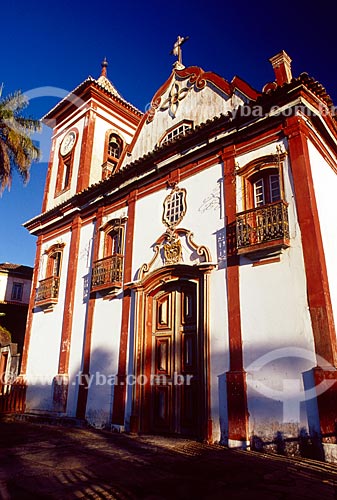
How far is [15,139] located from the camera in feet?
46.2

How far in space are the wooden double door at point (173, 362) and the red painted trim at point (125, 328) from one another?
0.71 m

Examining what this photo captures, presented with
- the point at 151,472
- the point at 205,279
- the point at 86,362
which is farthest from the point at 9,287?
the point at 151,472

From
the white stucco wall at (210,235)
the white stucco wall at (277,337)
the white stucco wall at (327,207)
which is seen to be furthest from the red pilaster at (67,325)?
the white stucco wall at (327,207)

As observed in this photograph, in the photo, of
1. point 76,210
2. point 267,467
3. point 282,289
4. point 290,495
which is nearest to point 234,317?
point 282,289

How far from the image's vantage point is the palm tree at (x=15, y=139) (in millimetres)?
14195

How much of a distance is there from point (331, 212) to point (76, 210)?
897cm

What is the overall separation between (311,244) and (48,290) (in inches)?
384

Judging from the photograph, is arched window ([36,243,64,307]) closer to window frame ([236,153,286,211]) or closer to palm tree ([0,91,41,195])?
palm tree ([0,91,41,195])

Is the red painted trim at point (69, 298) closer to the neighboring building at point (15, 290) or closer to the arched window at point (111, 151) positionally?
the arched window at point (111, 151)

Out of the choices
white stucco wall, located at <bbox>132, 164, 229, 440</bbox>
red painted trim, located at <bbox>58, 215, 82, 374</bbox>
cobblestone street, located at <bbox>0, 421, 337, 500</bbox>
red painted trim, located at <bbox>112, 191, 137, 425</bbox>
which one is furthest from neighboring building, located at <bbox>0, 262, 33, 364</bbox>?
cobblestone street, located at <bbox>0, 421, 337, 500</bbox>

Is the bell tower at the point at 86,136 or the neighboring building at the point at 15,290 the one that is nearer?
the bell tower at the point at 86,136

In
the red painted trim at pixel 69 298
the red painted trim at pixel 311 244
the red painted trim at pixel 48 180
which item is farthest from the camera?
the red painted trim at pixel 48 180

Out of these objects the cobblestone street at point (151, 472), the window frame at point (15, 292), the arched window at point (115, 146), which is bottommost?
the cobblestone street at point (151, 472)

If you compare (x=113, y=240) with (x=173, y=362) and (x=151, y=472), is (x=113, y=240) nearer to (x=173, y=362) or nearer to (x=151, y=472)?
(x=173, y=362)
